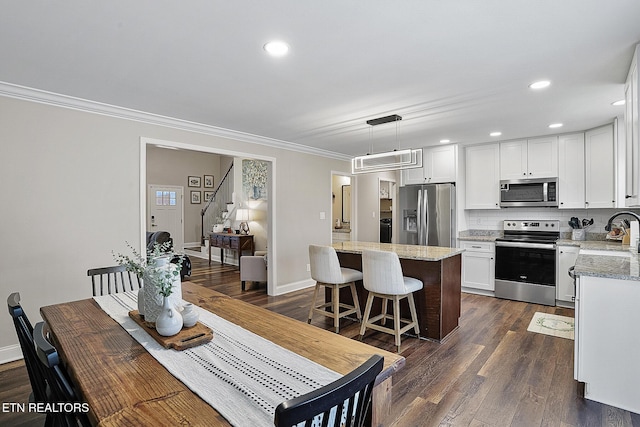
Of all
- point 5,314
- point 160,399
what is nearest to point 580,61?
point 160,399

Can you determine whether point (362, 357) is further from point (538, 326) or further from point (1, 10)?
point (538, 326)

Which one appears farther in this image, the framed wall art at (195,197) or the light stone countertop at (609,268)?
the framed wall art at (195,197)

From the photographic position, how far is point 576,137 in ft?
14.4

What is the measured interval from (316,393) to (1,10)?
2.44 m

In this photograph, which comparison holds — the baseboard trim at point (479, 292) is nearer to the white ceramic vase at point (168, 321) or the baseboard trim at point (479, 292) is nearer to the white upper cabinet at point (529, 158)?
the white upper cabinet at point (529, 158)

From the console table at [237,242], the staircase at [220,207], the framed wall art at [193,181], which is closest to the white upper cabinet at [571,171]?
the console table at [237,242]

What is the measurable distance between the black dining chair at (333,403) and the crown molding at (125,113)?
3555 millimetres

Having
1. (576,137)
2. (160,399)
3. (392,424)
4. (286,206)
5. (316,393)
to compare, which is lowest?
(392,424)

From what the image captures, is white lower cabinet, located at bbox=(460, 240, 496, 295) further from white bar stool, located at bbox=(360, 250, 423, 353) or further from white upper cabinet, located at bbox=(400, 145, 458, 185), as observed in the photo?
white bar stool, located at bbox=(360, 250, 423, 353)

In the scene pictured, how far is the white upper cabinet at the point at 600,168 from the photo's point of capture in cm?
404

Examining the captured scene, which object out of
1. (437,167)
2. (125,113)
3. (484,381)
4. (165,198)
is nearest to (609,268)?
(484,381)

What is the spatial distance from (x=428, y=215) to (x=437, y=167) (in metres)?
0.83

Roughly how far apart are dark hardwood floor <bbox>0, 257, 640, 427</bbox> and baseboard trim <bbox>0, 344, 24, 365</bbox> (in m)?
0.08

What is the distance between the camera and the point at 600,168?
4.15 m
